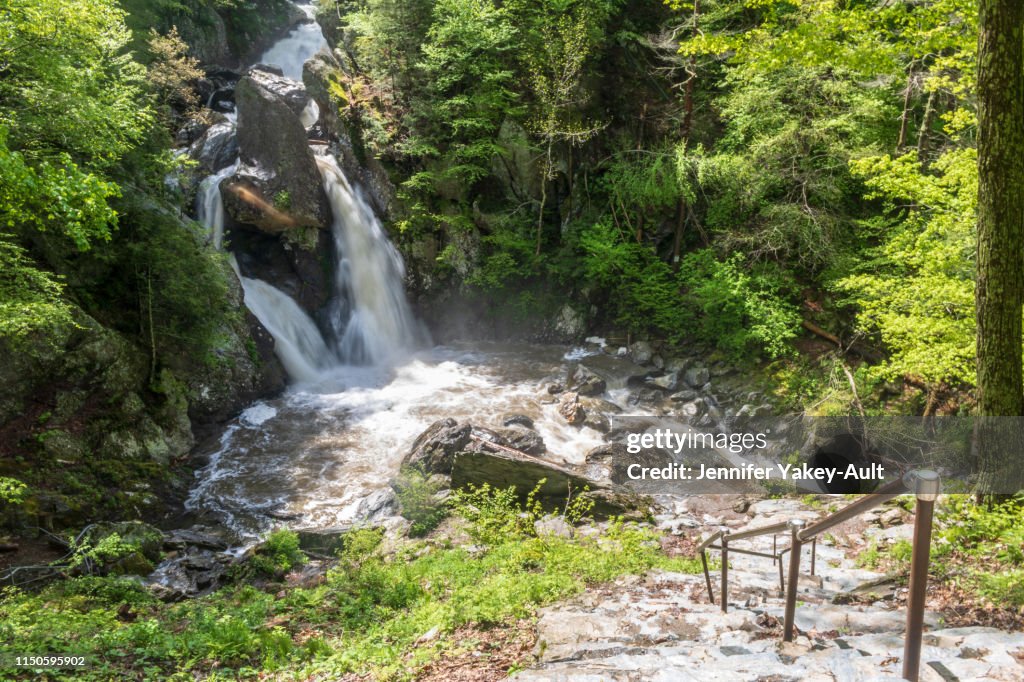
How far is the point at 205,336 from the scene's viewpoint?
12336mm

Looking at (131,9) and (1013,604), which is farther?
(131,9)

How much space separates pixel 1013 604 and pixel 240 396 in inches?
564

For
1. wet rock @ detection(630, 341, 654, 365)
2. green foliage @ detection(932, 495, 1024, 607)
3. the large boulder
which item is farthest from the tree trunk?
wet rock @ detection(630, 341, 654, 365)

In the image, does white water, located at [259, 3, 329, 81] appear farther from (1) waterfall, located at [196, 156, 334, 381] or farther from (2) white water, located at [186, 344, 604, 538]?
(2) white water, located at [186, 344, 604, 538]

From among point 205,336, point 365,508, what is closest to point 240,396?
point 205,336

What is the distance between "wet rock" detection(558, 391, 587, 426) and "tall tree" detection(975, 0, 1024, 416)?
8.75m

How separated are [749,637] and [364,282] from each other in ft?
53.6

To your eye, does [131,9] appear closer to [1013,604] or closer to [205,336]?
[205,336]

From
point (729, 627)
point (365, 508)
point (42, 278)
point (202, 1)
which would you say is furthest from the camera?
point (202, 1)

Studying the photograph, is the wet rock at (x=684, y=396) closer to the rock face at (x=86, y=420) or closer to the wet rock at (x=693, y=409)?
the wet rock at (x=693, y=409)

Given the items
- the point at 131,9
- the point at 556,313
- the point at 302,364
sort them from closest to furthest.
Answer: the point at 302,364
the point at 556,313
the point at 131,9

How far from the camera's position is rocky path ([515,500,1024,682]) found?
3223 mm

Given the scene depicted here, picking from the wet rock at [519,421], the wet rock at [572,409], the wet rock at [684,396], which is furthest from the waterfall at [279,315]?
the wet rock at [684,396]

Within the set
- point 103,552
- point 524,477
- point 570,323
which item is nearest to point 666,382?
point 570,323
